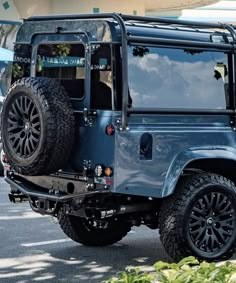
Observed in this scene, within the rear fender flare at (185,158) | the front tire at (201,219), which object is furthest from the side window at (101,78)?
the front tire at (201,219)

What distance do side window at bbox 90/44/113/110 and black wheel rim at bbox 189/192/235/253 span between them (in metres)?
1.36

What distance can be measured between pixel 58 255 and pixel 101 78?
6.77 ft

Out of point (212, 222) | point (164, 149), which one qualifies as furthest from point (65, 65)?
point (212, 222)

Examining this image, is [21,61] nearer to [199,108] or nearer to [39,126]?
[39,126]

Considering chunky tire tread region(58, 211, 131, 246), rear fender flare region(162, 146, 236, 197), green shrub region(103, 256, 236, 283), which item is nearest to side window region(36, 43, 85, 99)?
rear fender flare region(162, 146, 236, 197)

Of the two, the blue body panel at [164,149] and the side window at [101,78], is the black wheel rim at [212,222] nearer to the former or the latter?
the blue body panel at [164,149]

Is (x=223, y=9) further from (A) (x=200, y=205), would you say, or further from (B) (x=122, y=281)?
(B) (x=122, y=281)

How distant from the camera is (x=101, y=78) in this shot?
21.4 feet

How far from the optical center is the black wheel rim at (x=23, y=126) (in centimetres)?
647

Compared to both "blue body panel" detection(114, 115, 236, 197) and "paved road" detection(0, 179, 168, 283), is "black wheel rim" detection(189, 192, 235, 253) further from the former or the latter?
"paved road" detection(0, 179, 168, 283)

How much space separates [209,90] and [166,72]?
1.82 ft

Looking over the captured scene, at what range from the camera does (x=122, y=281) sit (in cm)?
314

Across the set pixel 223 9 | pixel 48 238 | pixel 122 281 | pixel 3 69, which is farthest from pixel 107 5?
pixel 122 281

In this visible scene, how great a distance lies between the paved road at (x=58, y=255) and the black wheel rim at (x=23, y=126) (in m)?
1.15
